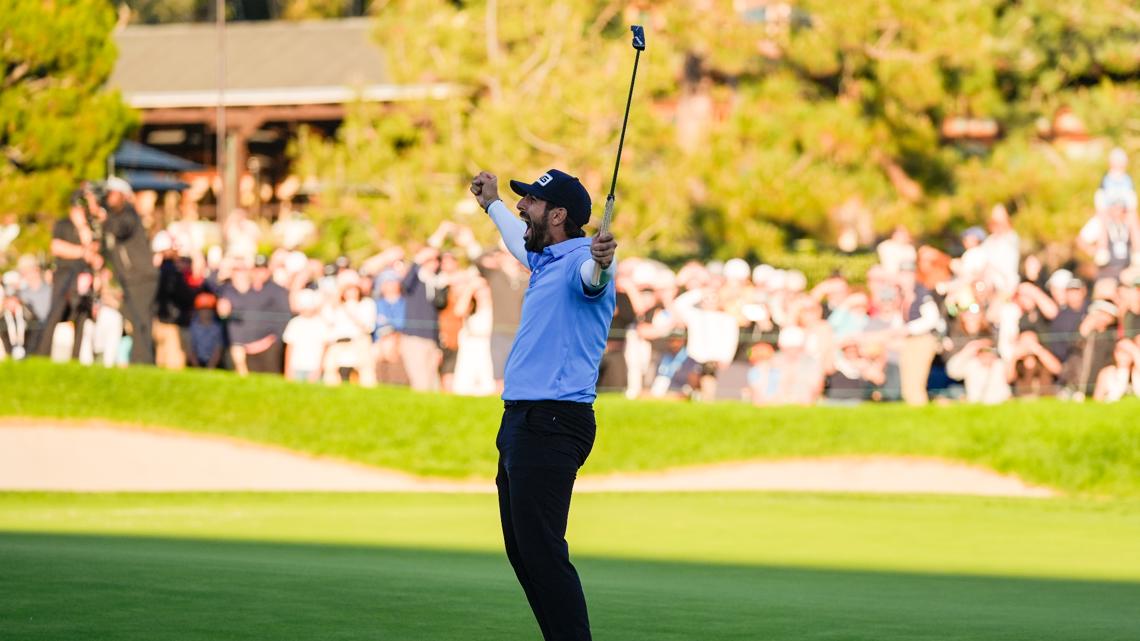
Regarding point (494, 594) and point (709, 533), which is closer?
point (494, 594)

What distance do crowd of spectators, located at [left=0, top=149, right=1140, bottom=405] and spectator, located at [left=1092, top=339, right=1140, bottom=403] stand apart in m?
0.02

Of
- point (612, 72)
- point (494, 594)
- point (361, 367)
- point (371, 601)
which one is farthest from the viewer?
point (612, 72)

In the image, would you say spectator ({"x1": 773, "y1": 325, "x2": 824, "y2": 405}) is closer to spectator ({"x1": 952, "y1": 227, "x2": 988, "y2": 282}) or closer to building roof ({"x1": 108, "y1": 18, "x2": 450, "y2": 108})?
spectator ({"x1": 952, "y1": 227, "x2": 988, "y2": 282})

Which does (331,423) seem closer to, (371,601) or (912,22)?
(371,601)

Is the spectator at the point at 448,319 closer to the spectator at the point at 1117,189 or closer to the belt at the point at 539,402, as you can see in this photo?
the spectator at the point at 1117,189

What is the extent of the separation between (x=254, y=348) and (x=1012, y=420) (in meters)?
7.54

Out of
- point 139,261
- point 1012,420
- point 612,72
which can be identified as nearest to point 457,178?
point 612,72

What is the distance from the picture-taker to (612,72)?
2594 centimetres

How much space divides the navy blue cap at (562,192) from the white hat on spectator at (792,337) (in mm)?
10963

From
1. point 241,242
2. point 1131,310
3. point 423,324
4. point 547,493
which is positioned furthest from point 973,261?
point 547,493

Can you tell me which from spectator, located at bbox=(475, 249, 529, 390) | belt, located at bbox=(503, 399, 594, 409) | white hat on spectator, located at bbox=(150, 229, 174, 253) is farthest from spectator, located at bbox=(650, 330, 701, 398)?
belt, located at bbox=(503, 399, 594, 409)

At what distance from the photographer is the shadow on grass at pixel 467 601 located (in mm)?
7430

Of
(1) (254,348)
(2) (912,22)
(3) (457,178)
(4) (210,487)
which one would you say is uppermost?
(2) (912,22)

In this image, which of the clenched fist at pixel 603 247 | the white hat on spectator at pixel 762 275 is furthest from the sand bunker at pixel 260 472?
the clenched fist at pixel 603 247
